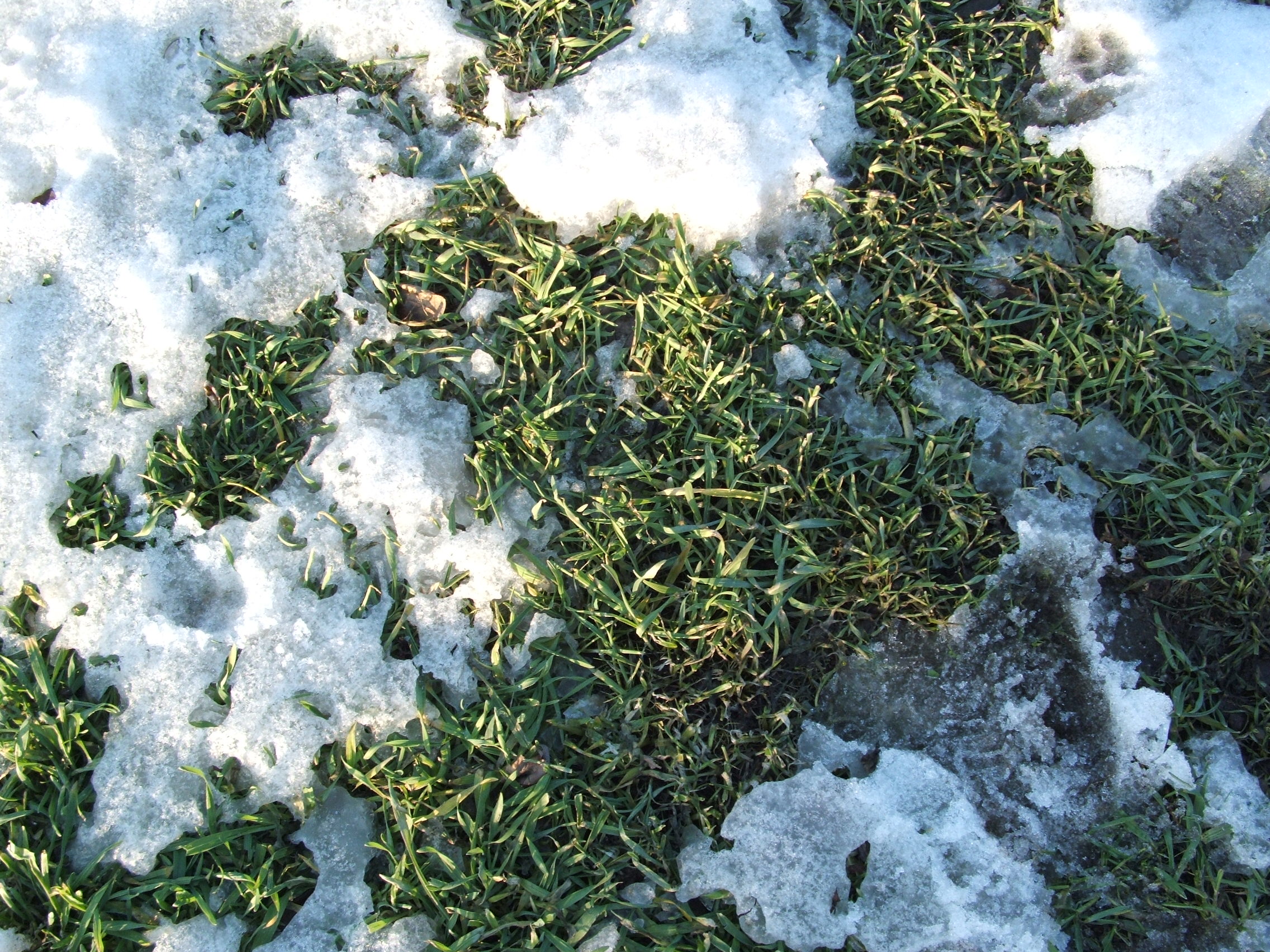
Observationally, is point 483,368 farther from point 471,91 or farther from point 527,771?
point 527,771

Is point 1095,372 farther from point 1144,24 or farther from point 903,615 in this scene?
point 1144,24

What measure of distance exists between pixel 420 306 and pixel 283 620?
82cm

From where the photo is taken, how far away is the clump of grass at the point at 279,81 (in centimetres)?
237

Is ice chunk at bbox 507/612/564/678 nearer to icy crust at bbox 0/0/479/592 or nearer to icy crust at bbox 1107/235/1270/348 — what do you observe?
icy crust at bbox 0/0/479/592

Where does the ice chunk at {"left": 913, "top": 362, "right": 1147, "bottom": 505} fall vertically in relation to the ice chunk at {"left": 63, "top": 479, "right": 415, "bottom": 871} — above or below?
above

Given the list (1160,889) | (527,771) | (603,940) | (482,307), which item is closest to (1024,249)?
(482,307)

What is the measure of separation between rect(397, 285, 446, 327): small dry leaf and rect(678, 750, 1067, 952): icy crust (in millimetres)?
1358

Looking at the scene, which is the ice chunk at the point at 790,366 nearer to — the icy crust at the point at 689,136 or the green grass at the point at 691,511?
the green grass at the point at 691,511

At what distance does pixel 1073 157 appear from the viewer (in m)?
2.36

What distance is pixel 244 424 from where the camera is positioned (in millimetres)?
2158

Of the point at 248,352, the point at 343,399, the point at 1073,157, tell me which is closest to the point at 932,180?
the point at 1073,157

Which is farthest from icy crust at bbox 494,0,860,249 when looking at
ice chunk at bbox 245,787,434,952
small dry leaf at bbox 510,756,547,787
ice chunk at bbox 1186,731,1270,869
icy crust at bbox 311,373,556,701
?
ice chunk at bbox 1186,731,1270,869

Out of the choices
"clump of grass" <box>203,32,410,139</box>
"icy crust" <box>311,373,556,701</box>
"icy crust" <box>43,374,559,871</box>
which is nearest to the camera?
"icy crust" <box>43,374,559,871</box>

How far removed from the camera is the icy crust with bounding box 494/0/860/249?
7.42 feet
